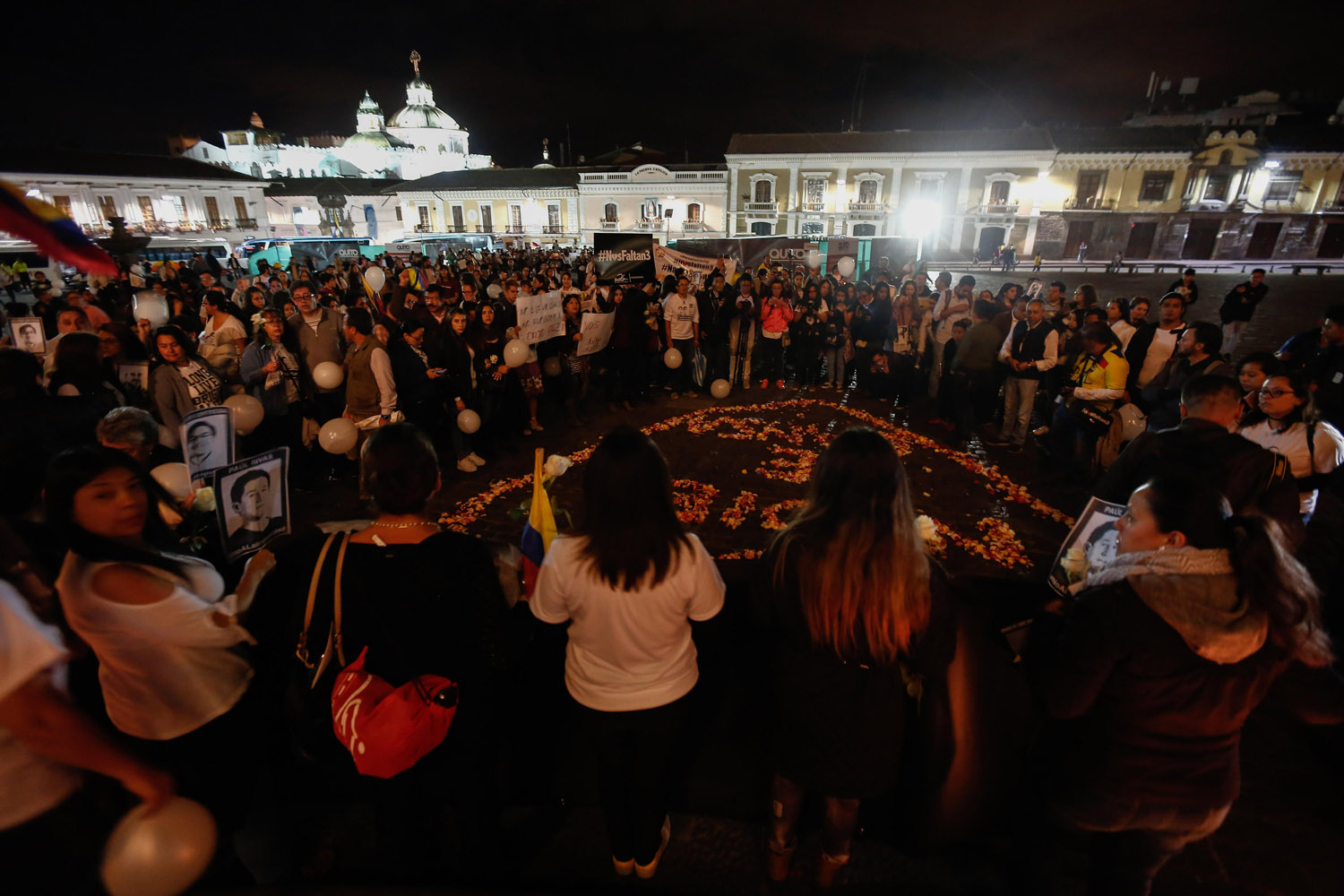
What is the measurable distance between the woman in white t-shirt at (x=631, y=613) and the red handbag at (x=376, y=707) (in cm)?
43

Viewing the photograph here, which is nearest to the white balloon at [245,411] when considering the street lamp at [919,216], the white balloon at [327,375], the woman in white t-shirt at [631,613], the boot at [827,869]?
the white balloon at [327,375]

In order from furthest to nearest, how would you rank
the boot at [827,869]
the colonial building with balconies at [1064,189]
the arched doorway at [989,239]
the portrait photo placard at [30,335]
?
1. the arched doorway at [989,239]
2. the colonial building with balconies at [1064,189]
3. the portrait photo placard at [30,335]
4. the boot at [827,869]

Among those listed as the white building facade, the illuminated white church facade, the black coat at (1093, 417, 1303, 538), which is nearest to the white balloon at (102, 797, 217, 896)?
the black coat at (1093, 417, 1303, 538)

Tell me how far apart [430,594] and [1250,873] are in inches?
131

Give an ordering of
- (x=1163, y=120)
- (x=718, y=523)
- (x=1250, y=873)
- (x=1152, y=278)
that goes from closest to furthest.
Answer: (x=1250, y=873) < (x=718, y=523) < (x=1152, y=278) < (x=1163, y=120)

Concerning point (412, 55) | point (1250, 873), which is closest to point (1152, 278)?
point (1250, 873)

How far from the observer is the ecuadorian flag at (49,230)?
4.55ft

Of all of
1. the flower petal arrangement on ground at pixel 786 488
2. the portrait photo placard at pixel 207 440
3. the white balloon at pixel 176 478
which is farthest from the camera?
the flower petal arrangement on ground at pixel 786 488

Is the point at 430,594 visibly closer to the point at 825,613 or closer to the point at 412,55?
the point at 825,613

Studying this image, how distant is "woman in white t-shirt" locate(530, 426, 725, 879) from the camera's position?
1781 millimetres

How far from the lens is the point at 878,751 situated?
1.98 metres

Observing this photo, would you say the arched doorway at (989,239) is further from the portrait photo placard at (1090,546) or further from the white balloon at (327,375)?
the portrait photo placard at (1090,546)

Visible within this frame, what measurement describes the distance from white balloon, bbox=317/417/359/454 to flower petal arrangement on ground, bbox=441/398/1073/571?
1094 millimetres

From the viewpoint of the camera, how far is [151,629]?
1.76 metres
